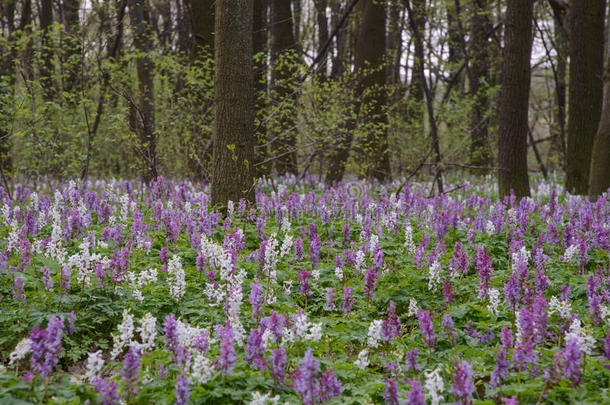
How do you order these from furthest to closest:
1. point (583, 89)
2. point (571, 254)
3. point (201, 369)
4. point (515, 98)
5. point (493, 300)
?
point (583, 89), point (515, 98), point (571, 254), point (493, 300), point (201, 369)

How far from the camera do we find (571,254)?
19.5ft

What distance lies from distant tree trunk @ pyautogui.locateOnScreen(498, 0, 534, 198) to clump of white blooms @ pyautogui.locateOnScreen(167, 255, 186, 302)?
8.57 meters

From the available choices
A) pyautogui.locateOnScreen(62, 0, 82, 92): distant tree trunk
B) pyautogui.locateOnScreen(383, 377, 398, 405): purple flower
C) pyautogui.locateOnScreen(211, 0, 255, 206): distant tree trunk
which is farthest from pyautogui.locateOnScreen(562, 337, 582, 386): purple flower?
pyautogui.locateOnScreen(62, 0, 82, 92): distant tree trunk

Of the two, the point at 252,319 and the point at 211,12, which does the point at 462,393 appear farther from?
the point at 211,12

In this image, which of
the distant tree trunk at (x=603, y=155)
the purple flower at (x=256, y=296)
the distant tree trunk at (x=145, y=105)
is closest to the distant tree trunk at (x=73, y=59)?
the distant tree trunk at (x=145, y=105)

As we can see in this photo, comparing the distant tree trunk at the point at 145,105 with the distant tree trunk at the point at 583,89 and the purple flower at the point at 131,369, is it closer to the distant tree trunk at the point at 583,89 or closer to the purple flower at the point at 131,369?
the purple flower at the point at 131,369

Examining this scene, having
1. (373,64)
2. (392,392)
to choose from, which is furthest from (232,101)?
(373,64)

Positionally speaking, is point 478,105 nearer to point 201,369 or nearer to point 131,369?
point 201,369

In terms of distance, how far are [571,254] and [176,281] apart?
15.6 feet

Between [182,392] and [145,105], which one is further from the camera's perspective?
[145,105]

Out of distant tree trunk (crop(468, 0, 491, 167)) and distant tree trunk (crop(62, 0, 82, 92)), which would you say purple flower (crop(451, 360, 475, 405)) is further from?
distant tree trunk (crop(468, 0, 491, 167))

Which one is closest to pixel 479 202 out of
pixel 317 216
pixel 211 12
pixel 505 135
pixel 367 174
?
pixel 505 135

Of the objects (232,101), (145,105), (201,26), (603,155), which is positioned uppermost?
(201,26)

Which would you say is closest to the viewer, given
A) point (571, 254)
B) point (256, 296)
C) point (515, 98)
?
point (256, 296)
